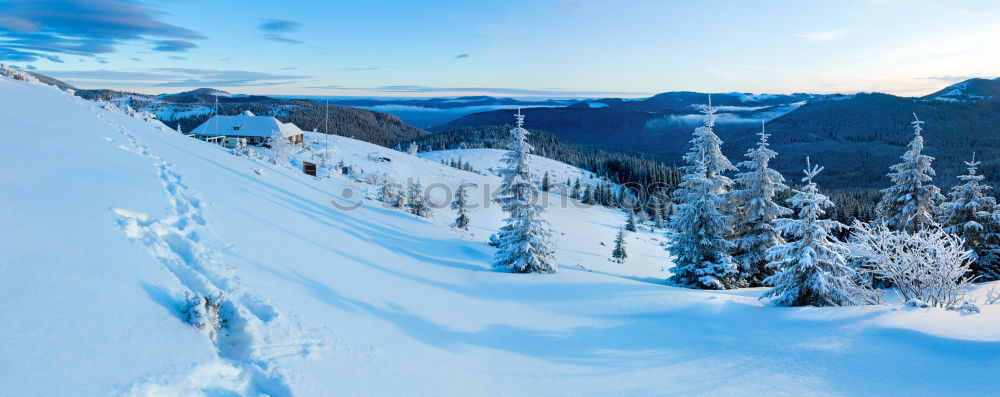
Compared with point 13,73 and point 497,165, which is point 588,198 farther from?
point 13,73

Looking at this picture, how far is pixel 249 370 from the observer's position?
4918 millimetres

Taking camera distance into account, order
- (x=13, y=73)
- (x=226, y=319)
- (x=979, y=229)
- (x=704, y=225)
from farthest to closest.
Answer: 1. (x=13, y=73)
2. (x=979, y=229)
3. (x=704, y=225)
4. (x=226, y=319)

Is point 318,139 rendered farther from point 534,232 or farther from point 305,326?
point 305,326

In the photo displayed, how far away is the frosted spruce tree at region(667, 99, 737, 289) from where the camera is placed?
63.1ft

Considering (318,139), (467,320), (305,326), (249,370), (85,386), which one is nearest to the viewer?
(85,386)

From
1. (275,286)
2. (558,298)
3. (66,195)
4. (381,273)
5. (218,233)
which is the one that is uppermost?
(66,195)

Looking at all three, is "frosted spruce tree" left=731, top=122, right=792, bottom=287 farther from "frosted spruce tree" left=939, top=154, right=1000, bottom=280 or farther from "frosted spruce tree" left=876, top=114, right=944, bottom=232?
"frosted spruce tree" left=939, top=154, right=1000, bottom=280

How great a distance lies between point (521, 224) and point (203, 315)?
13.6 m

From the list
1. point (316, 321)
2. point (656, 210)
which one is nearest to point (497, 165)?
point (656, 210)

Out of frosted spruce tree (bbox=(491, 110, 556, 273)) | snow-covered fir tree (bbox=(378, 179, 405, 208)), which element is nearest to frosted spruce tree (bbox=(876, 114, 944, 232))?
frosted spruce tree (bbox=(491, 110, 556, 273))

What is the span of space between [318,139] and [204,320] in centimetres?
8196

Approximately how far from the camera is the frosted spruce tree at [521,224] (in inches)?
684

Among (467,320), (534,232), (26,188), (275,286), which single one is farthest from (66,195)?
(534,232)

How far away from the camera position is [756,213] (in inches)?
817
